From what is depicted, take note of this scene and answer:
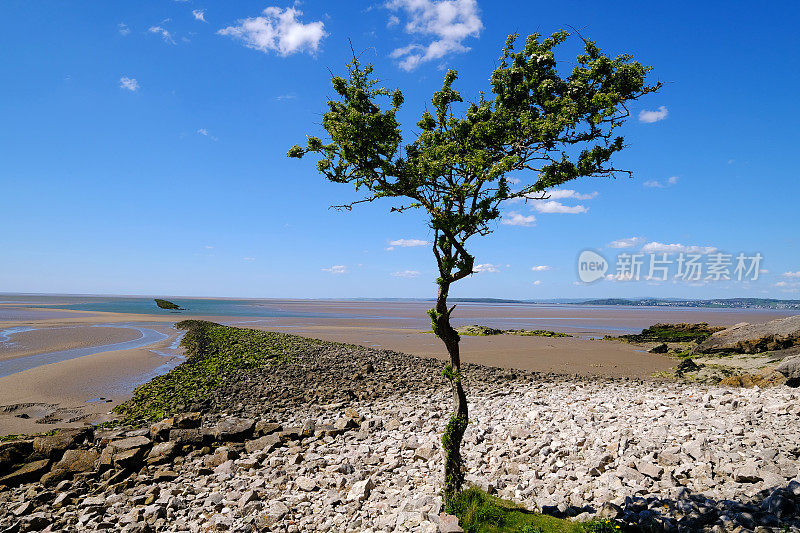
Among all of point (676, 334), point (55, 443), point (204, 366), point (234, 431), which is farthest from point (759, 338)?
point (55, 443)

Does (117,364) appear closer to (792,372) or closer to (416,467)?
(416,467)

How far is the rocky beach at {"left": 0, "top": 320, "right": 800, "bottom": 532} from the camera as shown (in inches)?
286

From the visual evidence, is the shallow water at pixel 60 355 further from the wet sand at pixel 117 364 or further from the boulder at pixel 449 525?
the boulder at pixel 449 525

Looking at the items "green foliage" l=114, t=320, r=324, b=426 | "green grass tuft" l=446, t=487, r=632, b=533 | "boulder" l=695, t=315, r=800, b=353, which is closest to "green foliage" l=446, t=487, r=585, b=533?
"green grass tuft" l=446, t=487, r=632, b=533

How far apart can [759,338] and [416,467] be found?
2568 centimetres

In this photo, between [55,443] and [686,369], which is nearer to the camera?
[55,443]

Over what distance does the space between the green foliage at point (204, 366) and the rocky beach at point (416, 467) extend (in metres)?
2.67

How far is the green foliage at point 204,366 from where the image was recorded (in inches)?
654

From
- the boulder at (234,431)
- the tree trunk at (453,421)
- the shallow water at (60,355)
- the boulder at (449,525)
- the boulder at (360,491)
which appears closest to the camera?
the boulder at (449,525)

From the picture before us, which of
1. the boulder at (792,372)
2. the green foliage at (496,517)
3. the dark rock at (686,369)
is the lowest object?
the green foliage at (496,517)

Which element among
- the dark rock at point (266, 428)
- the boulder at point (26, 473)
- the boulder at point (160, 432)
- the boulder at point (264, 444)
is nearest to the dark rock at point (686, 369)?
the dark rock at point (266, 428)

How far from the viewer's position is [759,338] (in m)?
24.9

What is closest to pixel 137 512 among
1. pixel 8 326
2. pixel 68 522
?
pixel 68 522

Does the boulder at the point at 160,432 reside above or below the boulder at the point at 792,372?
below
